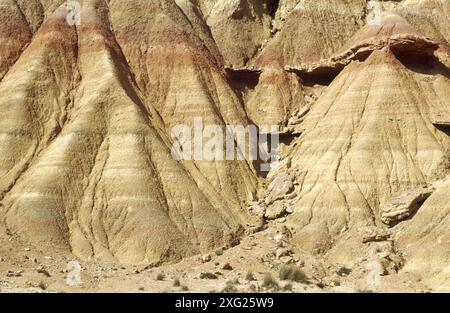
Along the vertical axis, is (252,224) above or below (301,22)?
below

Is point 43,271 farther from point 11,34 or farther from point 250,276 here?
point 11,34

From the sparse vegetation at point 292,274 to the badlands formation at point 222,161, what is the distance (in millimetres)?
462

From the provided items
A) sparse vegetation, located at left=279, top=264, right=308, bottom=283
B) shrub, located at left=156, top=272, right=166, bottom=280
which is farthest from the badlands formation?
sparse vegetation, located at left=279, top=264, right=308, bottom=283

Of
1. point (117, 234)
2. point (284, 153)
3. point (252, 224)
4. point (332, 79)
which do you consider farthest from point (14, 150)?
point (332, 79)

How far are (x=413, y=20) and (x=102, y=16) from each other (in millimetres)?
23363

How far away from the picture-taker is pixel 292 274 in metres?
30.6

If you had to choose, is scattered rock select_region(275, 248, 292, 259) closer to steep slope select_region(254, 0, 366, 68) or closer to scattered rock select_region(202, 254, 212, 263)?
scattered rock select_region(202, 254, 212, 263)

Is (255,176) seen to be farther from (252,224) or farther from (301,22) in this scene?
(301,22)

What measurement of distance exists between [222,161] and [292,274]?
12882 millimetres

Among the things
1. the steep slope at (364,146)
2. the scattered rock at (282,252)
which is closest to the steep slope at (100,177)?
the scattered rock at (282,252)

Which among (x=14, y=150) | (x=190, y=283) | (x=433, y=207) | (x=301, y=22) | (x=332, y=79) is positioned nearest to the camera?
(x=190, y=283)

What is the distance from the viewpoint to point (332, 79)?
48.5 m

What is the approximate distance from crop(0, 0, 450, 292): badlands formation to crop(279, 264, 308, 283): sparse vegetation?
462 millimetres

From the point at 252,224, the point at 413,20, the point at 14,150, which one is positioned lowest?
the point at 252,224
